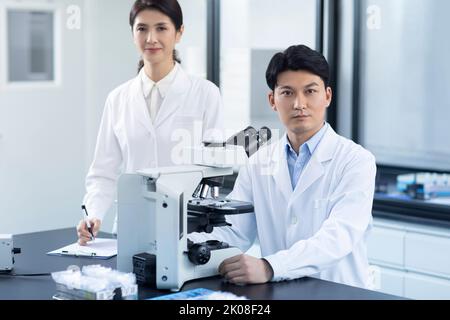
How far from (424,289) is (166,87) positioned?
157 centimetres

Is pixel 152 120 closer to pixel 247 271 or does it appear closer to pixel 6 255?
pixel 6 255

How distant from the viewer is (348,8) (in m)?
4.09

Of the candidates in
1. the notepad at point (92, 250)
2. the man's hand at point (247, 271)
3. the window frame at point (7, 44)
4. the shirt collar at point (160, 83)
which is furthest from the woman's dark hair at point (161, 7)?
the window frame at point (7, 44)

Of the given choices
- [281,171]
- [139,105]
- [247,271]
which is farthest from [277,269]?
[139,105]

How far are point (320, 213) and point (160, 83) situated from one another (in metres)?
0.93

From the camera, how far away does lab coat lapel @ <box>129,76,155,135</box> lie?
3014mm

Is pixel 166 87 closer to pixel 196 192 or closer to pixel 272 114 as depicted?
pixel 196 192

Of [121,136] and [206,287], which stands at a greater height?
[121,136]

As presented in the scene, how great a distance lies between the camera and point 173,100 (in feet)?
10.0

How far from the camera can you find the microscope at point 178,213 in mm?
2215

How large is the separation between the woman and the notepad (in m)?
0.25

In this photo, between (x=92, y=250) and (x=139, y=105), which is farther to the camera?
(x=139, y=105)

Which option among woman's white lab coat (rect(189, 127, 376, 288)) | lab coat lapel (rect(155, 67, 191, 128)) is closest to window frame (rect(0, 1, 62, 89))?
lab coat lapel (rect(155, 67, 191, 128))

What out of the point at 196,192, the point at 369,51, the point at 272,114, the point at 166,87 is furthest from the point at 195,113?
the point at 272,114
